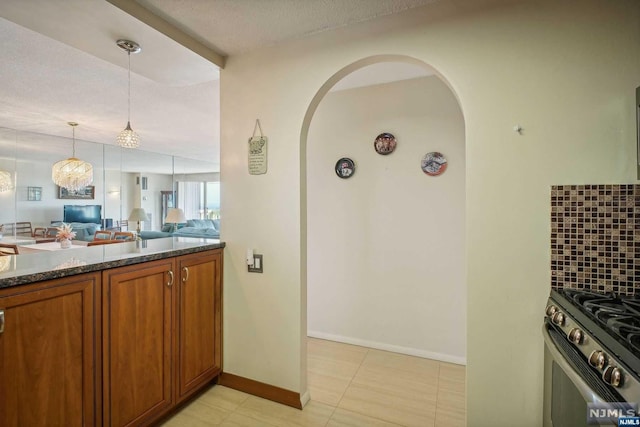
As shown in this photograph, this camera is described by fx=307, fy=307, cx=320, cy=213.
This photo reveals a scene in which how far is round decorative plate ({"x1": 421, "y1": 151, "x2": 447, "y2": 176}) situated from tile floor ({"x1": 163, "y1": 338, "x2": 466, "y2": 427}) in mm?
1522

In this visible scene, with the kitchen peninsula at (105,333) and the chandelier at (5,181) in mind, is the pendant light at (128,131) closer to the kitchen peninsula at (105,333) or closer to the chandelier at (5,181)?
the kitchen peninsula at (105,333)

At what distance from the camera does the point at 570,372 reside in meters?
0.99

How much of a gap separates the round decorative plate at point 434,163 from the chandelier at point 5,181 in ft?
19.5

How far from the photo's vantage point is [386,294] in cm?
265

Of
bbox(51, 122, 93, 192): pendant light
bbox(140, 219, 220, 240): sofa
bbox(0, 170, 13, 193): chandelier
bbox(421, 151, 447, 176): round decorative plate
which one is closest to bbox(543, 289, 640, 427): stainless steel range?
bbox(421, 151, 447, 176): round decorative plate

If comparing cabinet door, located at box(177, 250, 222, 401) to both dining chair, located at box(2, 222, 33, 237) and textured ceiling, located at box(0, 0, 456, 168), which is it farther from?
dining chair, located at box(2, 222, 33, 237)

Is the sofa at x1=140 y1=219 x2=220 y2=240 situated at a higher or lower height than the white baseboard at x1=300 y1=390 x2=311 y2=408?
higher

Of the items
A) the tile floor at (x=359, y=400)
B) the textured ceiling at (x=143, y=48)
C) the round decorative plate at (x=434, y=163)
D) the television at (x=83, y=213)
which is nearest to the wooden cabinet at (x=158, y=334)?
the tile floor at (x=359, y=400)

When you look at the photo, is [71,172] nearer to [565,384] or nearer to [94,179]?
[94,179]

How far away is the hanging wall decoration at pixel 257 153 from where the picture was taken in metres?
1.98

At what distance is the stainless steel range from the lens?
77 centimetres

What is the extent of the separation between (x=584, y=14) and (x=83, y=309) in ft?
8.23

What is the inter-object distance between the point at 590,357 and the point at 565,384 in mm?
238

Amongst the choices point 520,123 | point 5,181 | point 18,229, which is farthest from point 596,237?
point 18,229
